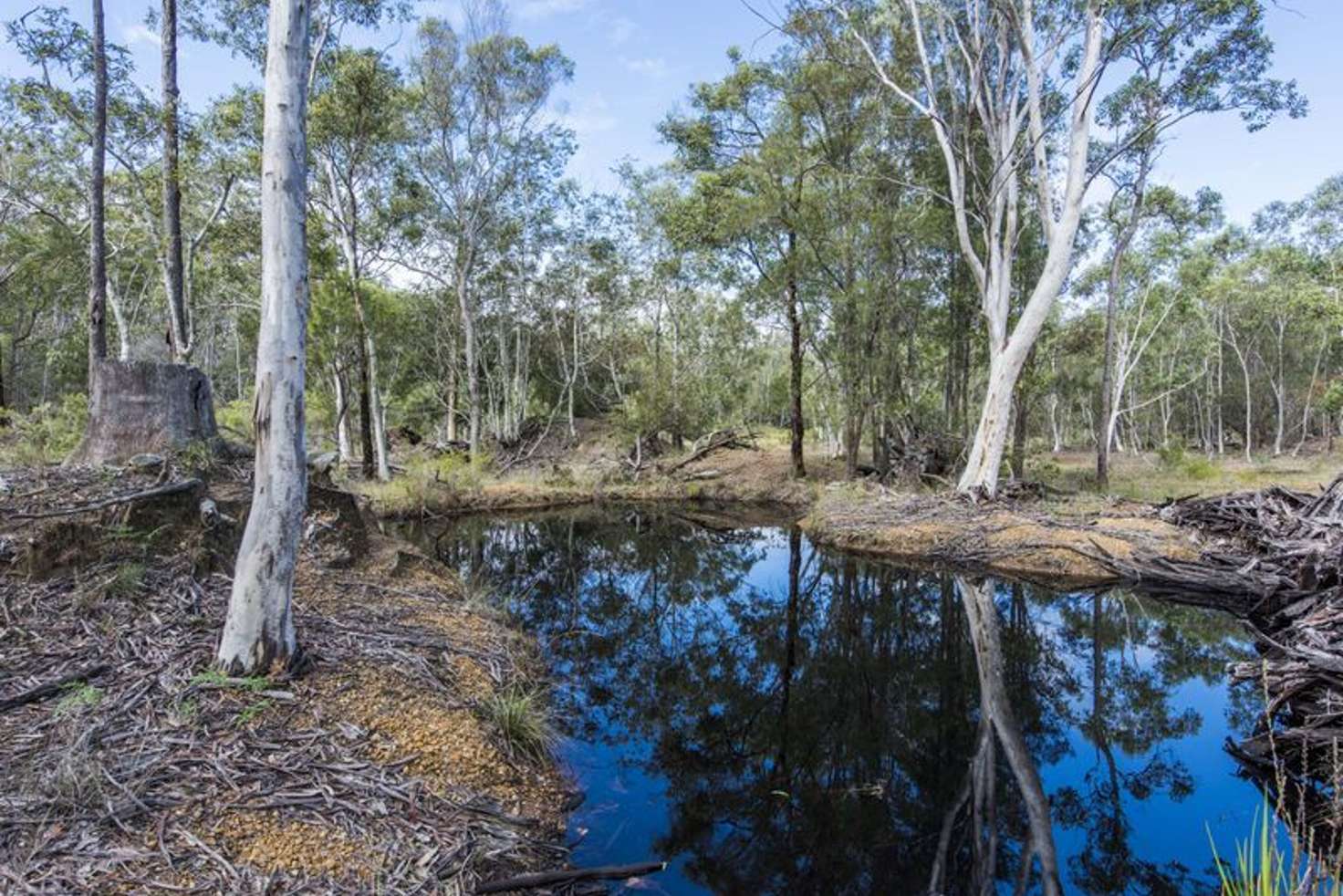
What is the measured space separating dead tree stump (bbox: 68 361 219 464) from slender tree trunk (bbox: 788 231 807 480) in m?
14.9

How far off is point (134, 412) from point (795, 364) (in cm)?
1587

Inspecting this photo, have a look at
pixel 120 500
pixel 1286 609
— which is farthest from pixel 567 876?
pixel 1286 609

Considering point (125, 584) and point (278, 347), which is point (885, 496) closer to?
point (278, 347)

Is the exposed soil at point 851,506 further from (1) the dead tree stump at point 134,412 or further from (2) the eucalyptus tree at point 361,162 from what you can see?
(1) the dead tree stump at point 134,412

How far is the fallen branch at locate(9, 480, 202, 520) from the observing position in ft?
13.5

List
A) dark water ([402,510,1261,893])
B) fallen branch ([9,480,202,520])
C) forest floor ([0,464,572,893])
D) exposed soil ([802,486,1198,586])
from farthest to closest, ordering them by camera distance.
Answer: exposed soil ([802,486,1198,586]) → fallen branch ([9,480,202,520]) → dark water ([402,510,1261,893]) → forest floor ([0,464,572,893])

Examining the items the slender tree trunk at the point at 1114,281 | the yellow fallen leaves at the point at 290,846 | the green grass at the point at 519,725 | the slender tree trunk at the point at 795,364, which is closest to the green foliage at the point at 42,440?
the green grass at the point at 519,725

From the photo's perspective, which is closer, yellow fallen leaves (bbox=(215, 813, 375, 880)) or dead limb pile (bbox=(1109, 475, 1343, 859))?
yellow fallen leaves (bbox=(215, 813, 375, 880))

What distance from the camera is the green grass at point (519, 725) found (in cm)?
414

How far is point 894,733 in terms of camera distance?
4.99 meters

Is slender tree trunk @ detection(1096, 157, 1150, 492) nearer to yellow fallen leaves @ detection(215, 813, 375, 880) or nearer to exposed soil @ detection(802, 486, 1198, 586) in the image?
exposed soil @ detection(802, 486, 1198, 586)

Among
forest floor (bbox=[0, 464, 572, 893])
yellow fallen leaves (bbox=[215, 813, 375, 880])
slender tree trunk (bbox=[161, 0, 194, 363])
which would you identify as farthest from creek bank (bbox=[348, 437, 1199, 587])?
yellow fallen leaves (bbox=[215, 813, 375, 880])

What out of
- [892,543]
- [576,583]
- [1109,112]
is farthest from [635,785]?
[1109,112]

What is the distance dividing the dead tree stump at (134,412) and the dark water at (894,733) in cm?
405
